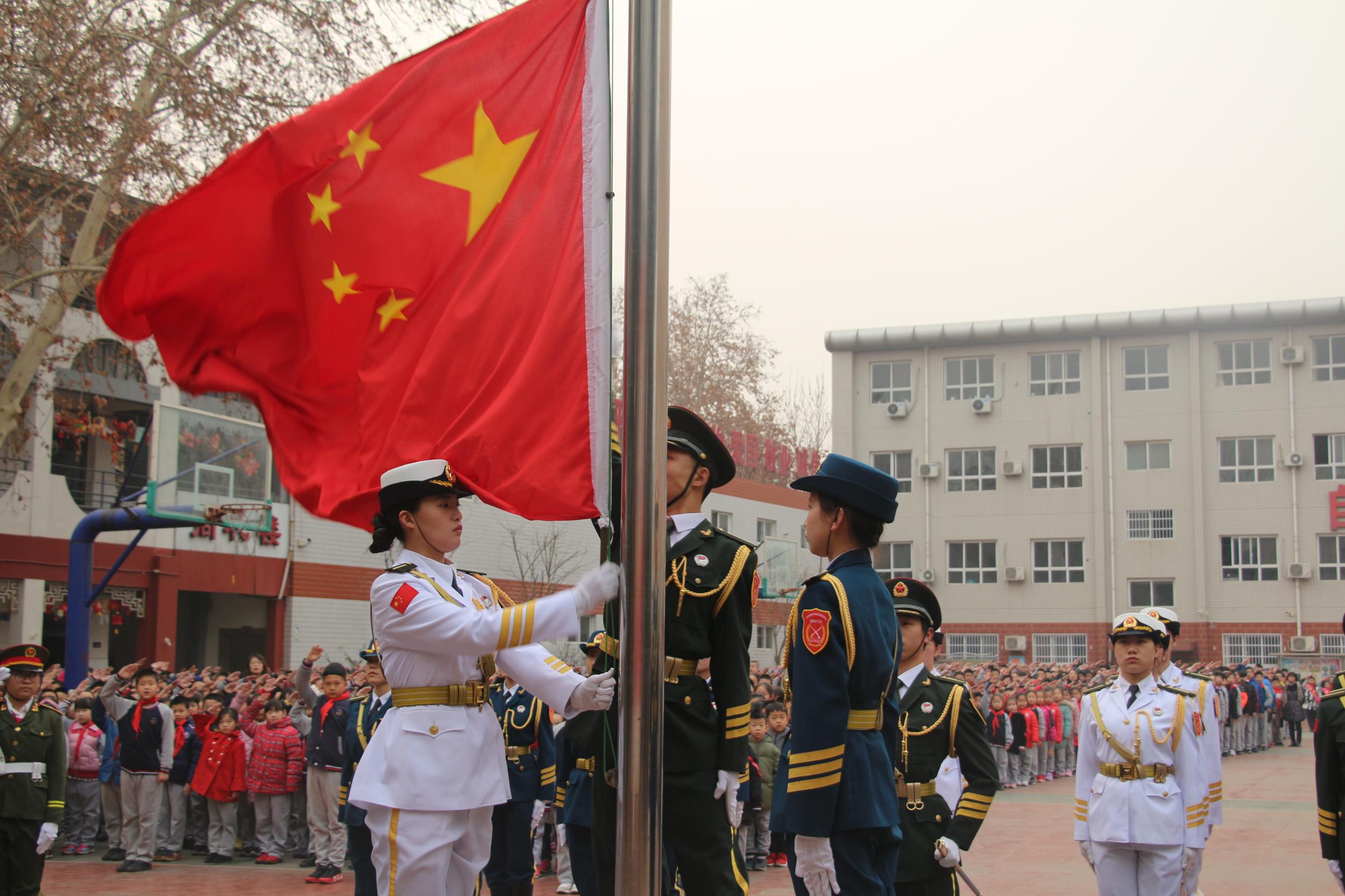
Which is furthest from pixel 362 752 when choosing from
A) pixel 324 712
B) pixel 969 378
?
pixel 969 378

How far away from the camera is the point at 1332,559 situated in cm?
4425

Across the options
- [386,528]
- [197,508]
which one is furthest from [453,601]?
[197,508]

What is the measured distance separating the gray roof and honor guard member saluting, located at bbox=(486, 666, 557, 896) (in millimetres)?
39938

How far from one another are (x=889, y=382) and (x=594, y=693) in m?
47.6

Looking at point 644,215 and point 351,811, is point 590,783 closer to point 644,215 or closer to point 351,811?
point 644,215

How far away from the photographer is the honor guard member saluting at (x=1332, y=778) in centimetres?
726

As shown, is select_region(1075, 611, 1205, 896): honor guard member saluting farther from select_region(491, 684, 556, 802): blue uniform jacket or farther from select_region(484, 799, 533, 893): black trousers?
select_region(491, 684, 556, 802): blue uniform jacket

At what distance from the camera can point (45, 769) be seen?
31.6ft

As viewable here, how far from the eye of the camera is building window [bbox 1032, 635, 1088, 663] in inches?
1818

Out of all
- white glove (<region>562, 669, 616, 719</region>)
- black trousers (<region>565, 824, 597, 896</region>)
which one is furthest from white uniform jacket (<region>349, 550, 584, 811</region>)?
black trousers (<region>565, 824, 597, 896</region>)

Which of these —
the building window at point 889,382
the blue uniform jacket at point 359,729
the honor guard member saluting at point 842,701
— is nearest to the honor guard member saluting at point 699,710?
the honor guard member saluting at point 842,701

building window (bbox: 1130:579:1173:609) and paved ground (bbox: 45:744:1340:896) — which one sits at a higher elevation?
building window (bbox: 1130:579:1173:609)

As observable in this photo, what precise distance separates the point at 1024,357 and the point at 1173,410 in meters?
5.64

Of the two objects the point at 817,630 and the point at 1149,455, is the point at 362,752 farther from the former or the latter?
the point at 1149,455
